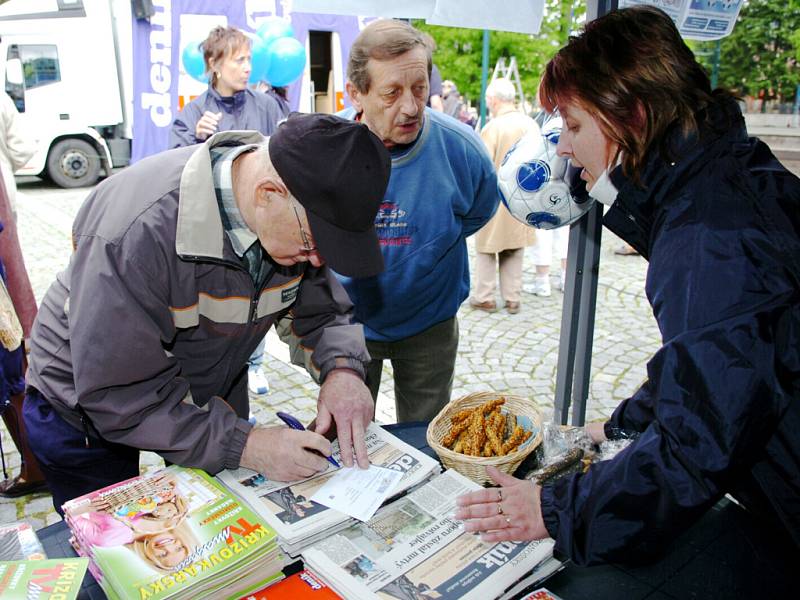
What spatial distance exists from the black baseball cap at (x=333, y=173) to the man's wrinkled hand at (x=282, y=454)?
0.44 m

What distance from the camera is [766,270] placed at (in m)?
1.07

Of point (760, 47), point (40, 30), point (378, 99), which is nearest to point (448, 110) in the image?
point (40, 30)

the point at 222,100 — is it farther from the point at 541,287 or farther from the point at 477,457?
the point at 541,287

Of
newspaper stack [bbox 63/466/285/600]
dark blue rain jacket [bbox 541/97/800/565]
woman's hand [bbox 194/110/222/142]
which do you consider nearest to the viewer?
dark blue rain jacket [bbox 541/97/800/565]

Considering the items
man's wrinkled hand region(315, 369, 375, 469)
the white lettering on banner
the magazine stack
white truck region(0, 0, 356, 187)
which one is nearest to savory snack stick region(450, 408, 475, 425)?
man's wrinkled hand region(315, 369, 375, 469)

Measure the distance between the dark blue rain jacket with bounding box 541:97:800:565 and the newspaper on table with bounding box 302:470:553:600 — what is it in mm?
123

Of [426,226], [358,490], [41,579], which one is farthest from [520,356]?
[41,579]

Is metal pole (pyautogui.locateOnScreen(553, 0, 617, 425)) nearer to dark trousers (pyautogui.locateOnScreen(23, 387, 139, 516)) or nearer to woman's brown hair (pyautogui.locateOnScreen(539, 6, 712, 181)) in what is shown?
woman's brown hair (pyautogui.locateOnScreen(539, 6, 712, 181))

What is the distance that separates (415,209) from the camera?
7.96 feet

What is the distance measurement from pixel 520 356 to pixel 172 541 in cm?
386

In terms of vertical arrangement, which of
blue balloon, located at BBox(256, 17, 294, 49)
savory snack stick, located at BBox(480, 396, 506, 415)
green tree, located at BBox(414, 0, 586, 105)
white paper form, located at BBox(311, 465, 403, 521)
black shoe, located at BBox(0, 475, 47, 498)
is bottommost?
black shoe, located at BBox(0, 475, 47, 498)

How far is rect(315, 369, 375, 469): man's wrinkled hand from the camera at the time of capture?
1.66 meters

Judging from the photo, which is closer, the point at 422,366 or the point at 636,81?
the point at 636,81

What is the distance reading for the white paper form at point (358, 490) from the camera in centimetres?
143
